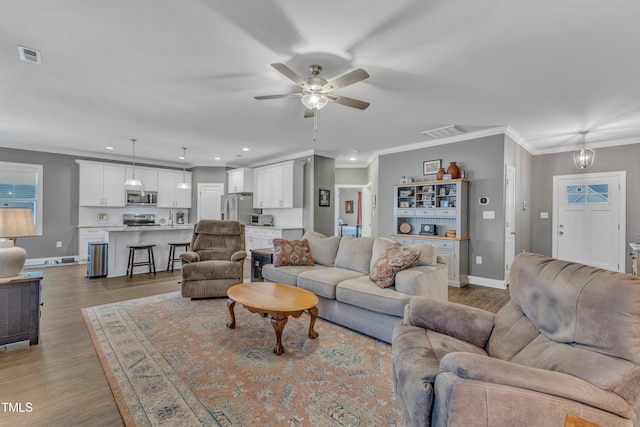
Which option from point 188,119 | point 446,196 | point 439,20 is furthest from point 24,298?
point 446,196

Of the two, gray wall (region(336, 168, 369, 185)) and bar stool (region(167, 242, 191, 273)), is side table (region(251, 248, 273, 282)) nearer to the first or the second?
bar stool (region(167, 242, 191, 273))

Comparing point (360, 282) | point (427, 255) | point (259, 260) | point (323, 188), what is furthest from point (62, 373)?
point (323, 188)

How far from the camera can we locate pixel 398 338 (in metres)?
1.69

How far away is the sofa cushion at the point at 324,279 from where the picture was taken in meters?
3.11

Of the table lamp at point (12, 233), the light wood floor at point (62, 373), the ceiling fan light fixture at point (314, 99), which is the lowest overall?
the light wood floor at point (62, 373)

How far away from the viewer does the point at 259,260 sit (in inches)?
180

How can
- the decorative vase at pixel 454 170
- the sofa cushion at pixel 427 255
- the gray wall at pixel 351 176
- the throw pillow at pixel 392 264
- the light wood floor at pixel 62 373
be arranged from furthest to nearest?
the gray wall at pixel 351 176 < the decorative vase at pixel 454 170 < the sofa cushion at pixel 427 255 < the throw pillow at pixel 392 264 < the light wood floor at pixel 62 373

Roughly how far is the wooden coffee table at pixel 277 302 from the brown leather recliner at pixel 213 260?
967 millimetres

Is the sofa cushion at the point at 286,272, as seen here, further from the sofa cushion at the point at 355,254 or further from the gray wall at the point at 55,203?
the gray wall at the point at 55,203

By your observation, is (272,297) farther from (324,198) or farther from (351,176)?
(351,176)

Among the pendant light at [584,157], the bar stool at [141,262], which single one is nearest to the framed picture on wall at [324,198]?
the bar stool at [141,262]

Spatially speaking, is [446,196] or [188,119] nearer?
[188,119]

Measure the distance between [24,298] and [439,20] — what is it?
13.3ft

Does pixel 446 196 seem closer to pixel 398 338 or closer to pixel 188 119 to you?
pixel 398 338
